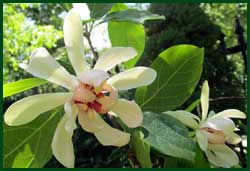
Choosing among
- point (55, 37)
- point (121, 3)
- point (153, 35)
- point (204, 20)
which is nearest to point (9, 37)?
point (55, 37)

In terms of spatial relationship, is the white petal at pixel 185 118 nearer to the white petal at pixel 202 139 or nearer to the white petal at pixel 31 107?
the white petal at pixel 202 139

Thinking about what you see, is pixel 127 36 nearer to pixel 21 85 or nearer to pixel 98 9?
pixel 98 9

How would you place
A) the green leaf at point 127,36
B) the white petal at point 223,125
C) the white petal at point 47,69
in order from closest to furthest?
the white petal at point 47,69, the white petal at point 223,125, the green leaf at point 127,36

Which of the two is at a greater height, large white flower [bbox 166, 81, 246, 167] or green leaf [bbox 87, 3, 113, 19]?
green leaf [bbox 87, 3, 113, 19]

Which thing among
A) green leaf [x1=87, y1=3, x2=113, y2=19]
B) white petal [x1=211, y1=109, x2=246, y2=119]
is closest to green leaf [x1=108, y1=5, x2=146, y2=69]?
green leaf [x1=87, y1=3, x2=113, y2=19]

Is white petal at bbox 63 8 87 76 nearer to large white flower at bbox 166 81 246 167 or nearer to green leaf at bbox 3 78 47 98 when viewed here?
green leaf at bbox 3 78 47 98

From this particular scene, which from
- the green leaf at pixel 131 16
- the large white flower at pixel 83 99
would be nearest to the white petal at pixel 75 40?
the large white flower at pixel 83 99
